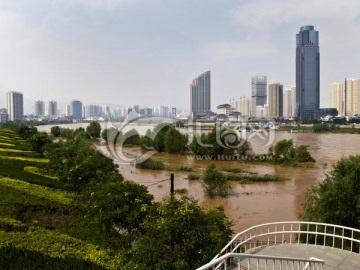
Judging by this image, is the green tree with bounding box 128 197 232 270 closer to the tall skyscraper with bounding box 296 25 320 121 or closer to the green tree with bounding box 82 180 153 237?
the green tree with bounding box 82 180 153 237

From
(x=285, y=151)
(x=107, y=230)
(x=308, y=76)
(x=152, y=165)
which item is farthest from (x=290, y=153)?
(x=308, y=76)

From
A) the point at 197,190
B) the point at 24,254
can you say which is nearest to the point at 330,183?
the point at 24,254

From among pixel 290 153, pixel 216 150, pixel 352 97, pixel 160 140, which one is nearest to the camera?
pixel 290 153

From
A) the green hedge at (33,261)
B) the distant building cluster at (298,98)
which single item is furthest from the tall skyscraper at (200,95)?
the green hedge at (33,261)

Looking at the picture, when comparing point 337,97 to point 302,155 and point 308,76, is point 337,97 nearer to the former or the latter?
point 308,76

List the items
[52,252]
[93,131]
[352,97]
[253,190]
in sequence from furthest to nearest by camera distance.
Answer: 1. [352,97]
2. [93,131]
3. [253,190]
4. [52,252]

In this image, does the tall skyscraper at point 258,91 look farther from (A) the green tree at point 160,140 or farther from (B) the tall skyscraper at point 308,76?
(A) the green tree at point 160,140
